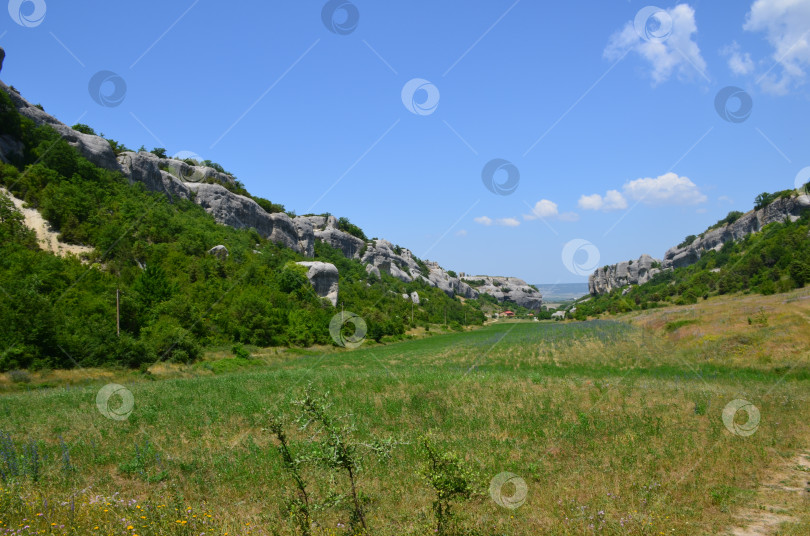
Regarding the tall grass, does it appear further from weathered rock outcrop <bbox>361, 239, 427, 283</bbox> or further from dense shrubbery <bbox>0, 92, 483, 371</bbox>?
weathered rock outcrop <bbox>361, 239, 427, 283</bbox>

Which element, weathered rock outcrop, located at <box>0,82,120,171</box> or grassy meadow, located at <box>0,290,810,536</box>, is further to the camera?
weathered rock outcrop, located at <box>0,82,120,171</box>

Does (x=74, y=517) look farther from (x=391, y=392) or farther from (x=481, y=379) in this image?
(x=481, y=379)

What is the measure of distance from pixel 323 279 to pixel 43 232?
49.8 metres

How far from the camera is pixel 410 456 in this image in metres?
12.4

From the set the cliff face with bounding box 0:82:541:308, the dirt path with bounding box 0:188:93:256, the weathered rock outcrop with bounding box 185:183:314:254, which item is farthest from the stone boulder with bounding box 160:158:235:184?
the dirt path with bounding box 0:188:93:256

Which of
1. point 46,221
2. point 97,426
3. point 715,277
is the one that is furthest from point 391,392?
point 715,277

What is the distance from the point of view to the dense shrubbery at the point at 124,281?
39.7 meters

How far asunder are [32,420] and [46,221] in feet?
182

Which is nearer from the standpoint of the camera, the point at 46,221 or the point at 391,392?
the point at 391,392

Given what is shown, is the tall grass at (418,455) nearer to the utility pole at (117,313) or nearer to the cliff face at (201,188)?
the utility pole at (117,313)

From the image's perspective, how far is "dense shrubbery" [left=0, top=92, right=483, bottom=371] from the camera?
3972 cm

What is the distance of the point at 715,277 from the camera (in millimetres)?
116000

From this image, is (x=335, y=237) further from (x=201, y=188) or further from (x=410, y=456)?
(x=410, y=456)

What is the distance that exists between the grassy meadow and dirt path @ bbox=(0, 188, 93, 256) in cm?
4508
